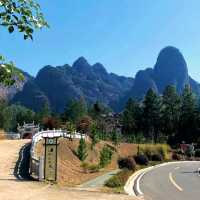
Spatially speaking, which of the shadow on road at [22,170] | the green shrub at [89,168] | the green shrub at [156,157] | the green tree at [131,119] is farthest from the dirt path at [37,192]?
the green tree at [131,119]

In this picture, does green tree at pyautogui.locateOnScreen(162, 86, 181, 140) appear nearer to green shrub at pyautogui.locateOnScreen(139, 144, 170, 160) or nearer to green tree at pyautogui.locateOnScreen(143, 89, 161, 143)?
green tree at pyautogui.locateOnScreen(143, 89, 161, 143)

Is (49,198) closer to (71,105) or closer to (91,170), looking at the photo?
(91,170)

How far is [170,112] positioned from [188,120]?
36.5ft

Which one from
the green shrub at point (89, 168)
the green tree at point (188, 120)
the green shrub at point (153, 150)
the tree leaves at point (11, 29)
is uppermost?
the green tree at point (188, 120)

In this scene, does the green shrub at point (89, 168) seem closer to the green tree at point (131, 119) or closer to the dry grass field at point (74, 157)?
the dry grass field at point (74, 157)

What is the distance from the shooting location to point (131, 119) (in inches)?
4700

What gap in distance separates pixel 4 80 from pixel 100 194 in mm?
13273

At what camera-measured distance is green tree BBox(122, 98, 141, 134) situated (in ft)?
392

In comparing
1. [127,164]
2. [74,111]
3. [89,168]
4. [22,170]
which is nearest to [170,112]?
[74,111]

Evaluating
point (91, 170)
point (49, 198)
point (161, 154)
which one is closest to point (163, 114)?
point (161, 154)

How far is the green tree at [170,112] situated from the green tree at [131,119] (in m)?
Answer: 6.92

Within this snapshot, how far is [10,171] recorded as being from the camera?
82.8 feet

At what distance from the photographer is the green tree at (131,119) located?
392ft

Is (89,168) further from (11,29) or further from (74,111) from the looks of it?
(74,111)
